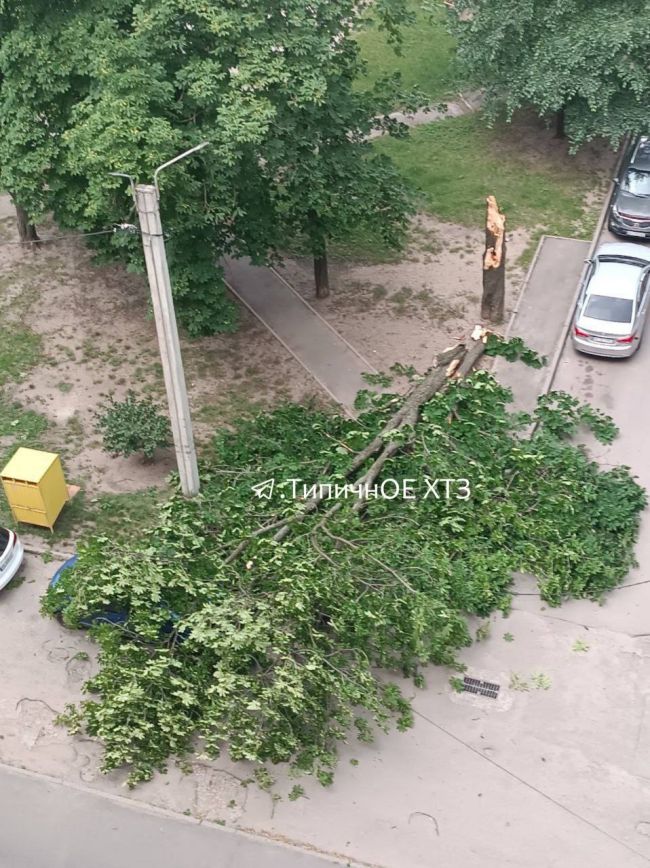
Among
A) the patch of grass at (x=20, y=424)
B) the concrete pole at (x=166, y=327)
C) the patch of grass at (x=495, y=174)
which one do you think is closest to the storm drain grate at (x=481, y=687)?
the concrete pole at (x=166, y=327)

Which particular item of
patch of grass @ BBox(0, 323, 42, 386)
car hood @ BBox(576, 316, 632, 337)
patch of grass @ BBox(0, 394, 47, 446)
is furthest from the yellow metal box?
car hood @ BBox(576, 316, 632, 337)

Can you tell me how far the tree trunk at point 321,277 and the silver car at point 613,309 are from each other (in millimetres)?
5074

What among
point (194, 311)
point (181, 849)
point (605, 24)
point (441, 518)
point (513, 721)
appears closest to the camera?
point (181, 849)

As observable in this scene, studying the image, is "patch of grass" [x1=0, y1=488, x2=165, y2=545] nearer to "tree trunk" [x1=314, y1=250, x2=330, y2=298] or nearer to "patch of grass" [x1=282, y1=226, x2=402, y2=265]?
"tree trunk" [x1=314, y1=250, x2=330, y2=298]

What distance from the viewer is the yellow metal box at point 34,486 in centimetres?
1290

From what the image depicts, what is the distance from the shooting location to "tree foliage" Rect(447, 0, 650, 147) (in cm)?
1883

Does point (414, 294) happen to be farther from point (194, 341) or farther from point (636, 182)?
point (636, 182)

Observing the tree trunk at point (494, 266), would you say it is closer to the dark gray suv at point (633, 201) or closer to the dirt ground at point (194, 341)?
the dirt ground at point (194, 341)

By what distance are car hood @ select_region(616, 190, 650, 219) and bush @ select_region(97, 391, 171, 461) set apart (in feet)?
38.4

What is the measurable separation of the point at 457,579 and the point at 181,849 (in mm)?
4716

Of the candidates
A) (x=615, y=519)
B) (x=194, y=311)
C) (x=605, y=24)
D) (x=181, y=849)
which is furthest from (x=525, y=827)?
(x=605, y=24)

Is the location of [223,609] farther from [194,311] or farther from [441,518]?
[194,311]

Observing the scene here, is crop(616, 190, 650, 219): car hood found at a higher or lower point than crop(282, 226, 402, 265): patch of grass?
higher

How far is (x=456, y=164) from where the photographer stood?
22.8 metres
